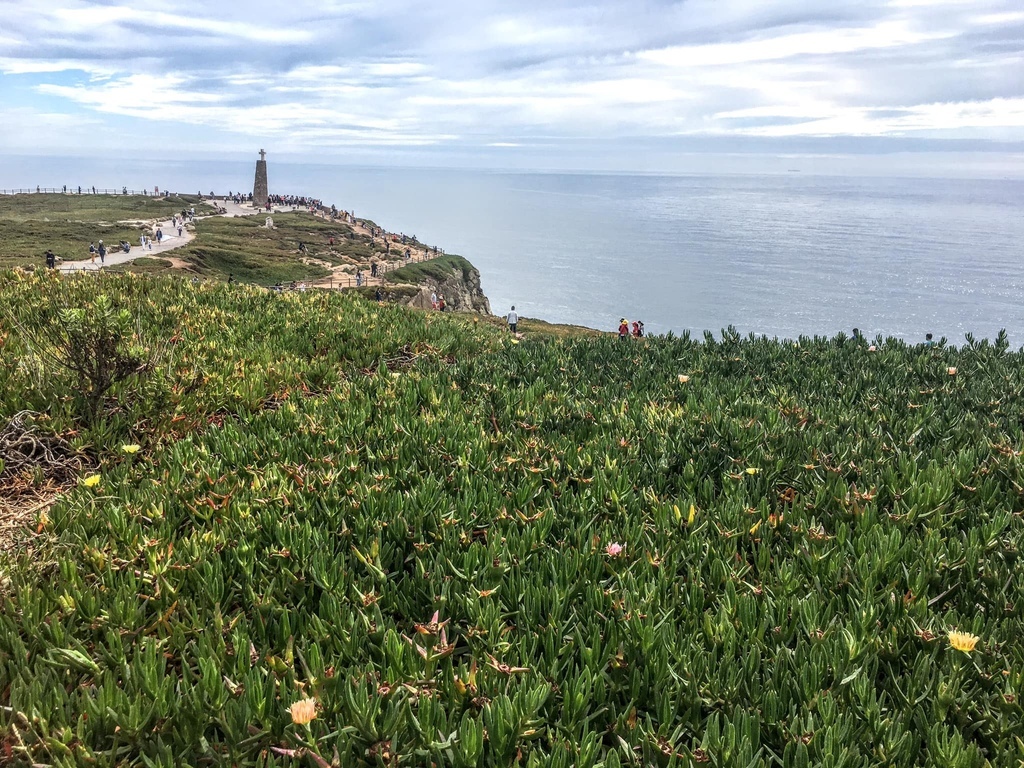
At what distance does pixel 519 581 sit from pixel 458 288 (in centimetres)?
7473

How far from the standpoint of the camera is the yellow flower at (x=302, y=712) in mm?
2428

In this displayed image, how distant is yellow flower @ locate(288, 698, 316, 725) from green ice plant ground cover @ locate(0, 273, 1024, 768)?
0.4 inches

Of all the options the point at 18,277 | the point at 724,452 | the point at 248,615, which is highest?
the point at 18,277

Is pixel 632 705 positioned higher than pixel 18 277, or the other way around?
pixel 18 277

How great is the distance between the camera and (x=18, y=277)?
10.6 m

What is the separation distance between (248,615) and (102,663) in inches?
25.0

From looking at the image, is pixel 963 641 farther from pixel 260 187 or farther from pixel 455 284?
pixel 260 187

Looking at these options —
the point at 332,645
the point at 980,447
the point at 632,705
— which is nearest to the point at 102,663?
the point at 332,645

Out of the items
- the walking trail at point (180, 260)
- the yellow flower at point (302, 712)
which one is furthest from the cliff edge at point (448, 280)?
the yellow flower at point (302, 712)

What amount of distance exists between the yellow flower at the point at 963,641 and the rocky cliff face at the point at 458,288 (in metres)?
58.1

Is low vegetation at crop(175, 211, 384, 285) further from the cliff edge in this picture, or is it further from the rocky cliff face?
the rocky cliff face

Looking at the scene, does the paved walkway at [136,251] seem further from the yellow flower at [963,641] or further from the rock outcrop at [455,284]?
the yellow flower at [963,641]

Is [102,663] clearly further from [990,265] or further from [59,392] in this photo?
[990,265]

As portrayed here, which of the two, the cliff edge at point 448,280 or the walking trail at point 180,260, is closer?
the walking trail at point 180,260
